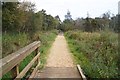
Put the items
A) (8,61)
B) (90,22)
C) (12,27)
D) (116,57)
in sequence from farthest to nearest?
(90,22) < (12,27) < (116,57) < (8,61)

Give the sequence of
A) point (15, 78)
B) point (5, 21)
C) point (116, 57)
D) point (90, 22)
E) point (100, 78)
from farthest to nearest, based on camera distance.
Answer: point (90, 22) → point (5, 21) → point (116, 57) → point (100, 78) → point (15, 78)

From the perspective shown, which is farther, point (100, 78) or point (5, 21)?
point (5, 21)

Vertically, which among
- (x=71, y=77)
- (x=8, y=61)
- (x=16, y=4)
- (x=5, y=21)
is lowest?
(x=71, y=77)

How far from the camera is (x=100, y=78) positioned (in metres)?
7.26

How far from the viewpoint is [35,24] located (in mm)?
29516

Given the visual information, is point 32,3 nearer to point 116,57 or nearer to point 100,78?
point 116,57

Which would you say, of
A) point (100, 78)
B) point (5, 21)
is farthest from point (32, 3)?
point (100, 78)

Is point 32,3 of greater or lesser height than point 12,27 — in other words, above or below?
above

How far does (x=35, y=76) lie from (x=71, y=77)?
1099 mm

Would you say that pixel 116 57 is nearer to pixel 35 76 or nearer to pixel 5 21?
pixel 35 76

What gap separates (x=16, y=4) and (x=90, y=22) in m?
26.6

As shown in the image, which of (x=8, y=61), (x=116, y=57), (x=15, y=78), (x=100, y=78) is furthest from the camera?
(x=116, y=57)

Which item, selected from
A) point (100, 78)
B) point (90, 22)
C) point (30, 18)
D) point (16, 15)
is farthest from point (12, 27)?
point (90, 22)

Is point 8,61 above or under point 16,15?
under
